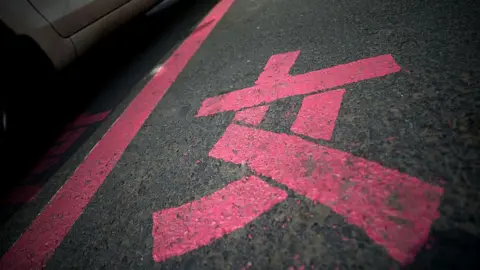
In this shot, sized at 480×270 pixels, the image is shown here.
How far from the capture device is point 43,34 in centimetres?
232

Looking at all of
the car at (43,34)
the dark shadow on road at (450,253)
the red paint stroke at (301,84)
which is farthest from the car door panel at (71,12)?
the dark shadow on road at (450,253)

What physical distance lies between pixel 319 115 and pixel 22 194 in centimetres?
237

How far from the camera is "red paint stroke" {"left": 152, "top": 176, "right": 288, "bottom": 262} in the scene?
4.07 ft

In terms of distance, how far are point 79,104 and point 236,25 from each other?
2.01 m

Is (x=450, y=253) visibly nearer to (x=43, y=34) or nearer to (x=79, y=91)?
(x=43, y=34)

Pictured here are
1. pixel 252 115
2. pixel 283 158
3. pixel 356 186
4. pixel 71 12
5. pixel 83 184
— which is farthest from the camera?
pixel 71 12

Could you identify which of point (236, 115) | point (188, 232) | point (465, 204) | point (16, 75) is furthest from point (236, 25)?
point (465, 204)

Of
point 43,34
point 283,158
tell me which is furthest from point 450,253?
point 43,34

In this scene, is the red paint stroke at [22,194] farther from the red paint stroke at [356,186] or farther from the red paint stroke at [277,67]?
the red paint stroke at [277,67]

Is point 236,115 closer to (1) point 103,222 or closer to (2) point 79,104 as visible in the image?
(1) point 103,222

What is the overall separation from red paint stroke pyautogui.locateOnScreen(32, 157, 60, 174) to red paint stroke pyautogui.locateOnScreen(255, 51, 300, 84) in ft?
6.24

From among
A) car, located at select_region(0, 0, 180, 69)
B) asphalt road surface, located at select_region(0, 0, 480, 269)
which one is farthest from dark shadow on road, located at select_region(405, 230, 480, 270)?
car, located at select_region(0, 0, 180, 69)

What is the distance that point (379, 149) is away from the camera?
49.8 inches

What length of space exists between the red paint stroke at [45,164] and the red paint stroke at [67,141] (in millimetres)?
71
